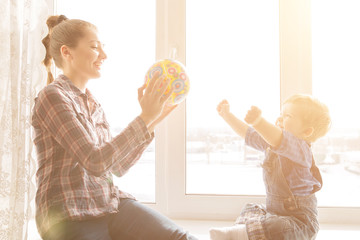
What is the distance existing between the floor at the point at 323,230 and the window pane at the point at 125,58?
260 mm

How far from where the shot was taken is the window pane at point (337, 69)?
4.90 ft

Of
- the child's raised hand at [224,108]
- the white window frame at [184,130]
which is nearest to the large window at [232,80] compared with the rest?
the white window frame at [184,130]

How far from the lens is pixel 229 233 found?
1.18 metres

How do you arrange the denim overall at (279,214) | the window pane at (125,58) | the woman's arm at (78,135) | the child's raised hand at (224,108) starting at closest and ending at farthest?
the woman's arm at (78,135), the denim overall at (279,214), the child's raised hand at (224,108), the window pane at (125,58)

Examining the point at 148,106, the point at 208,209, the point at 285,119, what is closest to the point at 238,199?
the point at 208,209

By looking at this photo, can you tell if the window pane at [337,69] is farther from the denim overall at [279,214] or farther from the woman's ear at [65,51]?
the woman's ear at [65,51]

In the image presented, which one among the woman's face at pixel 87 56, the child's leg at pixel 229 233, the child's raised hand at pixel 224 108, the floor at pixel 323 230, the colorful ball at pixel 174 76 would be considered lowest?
the floor at pixel 323 230

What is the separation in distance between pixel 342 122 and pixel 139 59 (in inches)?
38.9

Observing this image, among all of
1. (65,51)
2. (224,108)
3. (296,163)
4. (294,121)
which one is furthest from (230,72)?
(65,51)

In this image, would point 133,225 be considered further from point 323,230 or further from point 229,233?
point 323,230

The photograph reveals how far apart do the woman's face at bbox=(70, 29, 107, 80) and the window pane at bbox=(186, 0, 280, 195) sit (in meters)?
0.53

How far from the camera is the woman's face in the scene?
3.57 feet

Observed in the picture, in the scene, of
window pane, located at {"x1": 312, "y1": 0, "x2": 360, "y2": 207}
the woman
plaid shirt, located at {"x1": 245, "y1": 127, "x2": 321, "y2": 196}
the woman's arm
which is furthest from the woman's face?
window pane, located at {"x1": 312, "y1": 0, "x2": 360, "y2": 207}

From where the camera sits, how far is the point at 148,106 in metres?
0.99
